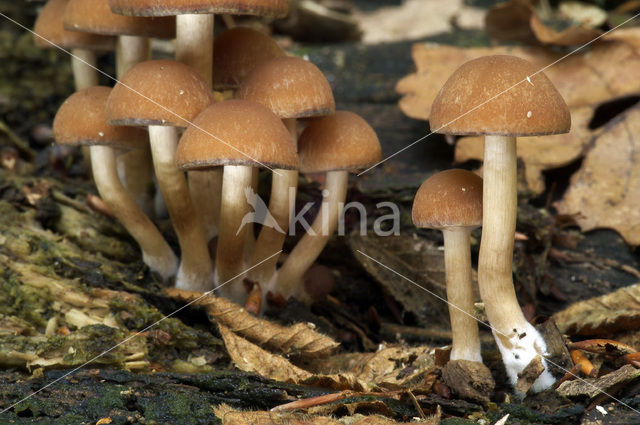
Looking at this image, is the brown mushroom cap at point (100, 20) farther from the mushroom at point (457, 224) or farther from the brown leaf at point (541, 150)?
the brown leaf at point (541, 150)

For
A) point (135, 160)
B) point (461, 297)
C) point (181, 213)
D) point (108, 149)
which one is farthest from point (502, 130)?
point (135, 160)

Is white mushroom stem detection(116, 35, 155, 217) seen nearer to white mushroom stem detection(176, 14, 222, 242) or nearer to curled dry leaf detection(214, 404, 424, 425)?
white mushroom stem detection(176, 14, 222, 242)

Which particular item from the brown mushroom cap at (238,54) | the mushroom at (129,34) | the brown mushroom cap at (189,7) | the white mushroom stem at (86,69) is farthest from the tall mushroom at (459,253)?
the white mushroom stem at (86,69)

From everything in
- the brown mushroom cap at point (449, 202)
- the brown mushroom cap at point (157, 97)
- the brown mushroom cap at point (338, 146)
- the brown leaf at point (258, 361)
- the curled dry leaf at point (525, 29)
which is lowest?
the brown leaf at point (258, 361)

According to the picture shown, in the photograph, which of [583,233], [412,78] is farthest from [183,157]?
[583,233]

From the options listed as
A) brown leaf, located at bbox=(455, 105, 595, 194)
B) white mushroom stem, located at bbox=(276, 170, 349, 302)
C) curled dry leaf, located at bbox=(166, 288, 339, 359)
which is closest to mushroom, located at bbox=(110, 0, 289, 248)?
white mushroom stem, located at bbox=(276, 170, 349, 302)

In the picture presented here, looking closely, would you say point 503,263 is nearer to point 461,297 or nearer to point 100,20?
point 461,297

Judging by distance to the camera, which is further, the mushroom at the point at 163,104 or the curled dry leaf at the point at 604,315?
the curled dry leaf at the point at 604,315
